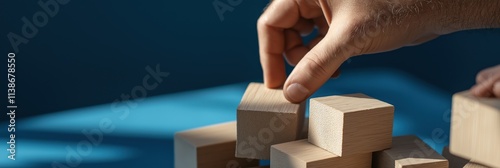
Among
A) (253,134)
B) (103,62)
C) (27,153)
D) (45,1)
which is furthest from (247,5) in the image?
(253,134)

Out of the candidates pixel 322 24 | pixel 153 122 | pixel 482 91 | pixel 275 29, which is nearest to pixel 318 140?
pixel 482 91

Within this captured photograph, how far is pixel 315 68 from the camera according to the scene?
4.12 feet

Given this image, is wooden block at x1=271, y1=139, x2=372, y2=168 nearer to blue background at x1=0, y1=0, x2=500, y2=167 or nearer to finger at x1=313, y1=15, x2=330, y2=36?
finger at x1=313, y1=15, x2=330, y2=36

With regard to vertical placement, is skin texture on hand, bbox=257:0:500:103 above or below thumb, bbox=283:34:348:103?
above

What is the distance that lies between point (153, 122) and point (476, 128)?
1275 mm

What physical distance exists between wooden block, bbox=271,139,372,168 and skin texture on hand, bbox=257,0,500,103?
152 mm

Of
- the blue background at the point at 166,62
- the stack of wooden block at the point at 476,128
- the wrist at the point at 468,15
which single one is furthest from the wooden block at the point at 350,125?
the blue background at the point at 166,62

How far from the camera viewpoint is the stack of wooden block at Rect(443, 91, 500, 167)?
0.83 meters

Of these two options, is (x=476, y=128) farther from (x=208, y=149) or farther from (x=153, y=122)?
(x=153, y=122)

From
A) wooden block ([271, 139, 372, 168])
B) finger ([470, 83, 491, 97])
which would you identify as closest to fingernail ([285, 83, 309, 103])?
wooden block ([271, 139, 372, 168])

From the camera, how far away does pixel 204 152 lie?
1328mm

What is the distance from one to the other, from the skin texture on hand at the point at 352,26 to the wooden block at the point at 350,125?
0.11 metres

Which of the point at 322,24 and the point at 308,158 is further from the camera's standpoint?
the point at 322,24

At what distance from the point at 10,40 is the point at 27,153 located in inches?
24.9
